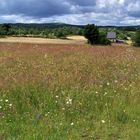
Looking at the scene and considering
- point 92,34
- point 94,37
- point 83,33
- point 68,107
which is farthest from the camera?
point 83,33

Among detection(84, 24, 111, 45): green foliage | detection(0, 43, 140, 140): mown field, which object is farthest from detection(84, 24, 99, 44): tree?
detection(0, 43, 140, 140): mown field

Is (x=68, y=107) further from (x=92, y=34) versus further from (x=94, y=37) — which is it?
(x=92, y=34)

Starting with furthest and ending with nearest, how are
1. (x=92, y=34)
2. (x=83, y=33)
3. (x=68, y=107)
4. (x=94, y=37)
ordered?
(x=83, y=33) < (x=92, y=34) < (x=94, y=37) < (x=68, y=107)

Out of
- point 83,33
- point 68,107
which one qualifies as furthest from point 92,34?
point 68,107

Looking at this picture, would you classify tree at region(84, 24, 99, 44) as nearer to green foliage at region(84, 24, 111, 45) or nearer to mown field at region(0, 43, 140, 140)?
green foliage at region(84, 24, 111, 45)

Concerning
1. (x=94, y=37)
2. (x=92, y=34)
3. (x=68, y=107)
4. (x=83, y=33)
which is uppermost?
(x=68, y=107)

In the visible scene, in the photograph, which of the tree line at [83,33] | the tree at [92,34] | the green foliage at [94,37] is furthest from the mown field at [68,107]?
the tree at [92,34]

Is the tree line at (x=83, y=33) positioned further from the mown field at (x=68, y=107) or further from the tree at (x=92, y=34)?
the mown field at (x=68, y=107)

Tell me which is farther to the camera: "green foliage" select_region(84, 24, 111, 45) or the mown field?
"green foliage" select_region(84, 24, 111, 45)

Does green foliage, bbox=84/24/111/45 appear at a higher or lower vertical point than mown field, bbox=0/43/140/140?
lower

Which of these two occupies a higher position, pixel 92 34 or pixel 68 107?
pixel 68 107

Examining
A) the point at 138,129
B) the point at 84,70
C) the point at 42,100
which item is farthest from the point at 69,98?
the point at 84,70

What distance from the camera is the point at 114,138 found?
6168 millimetres

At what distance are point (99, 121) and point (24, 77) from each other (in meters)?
3.17
